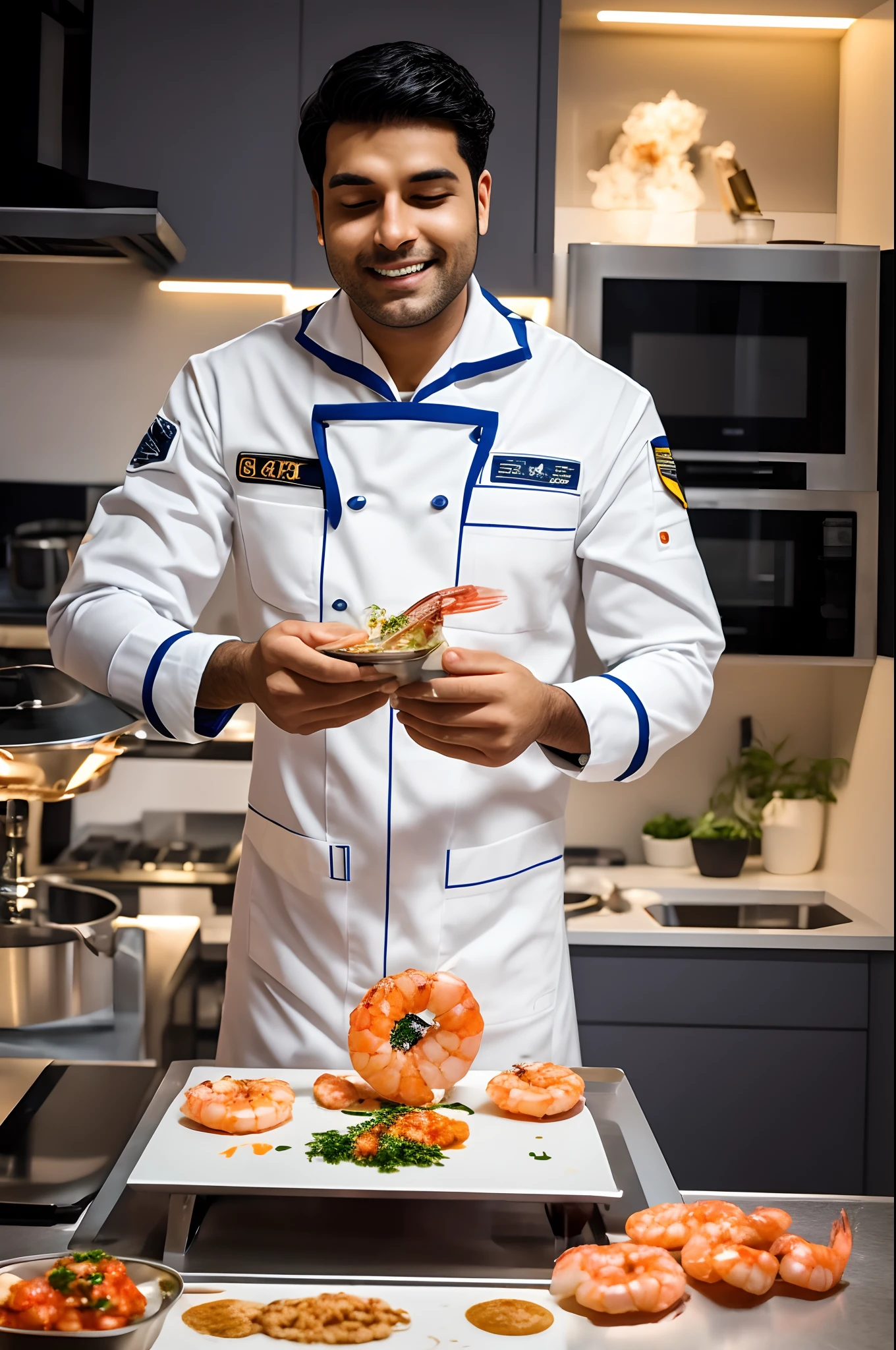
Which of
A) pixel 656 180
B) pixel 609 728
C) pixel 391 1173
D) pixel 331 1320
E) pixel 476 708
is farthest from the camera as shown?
pixel 656 180

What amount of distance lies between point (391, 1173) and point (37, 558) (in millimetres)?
1782

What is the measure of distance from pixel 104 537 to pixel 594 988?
1.22 m

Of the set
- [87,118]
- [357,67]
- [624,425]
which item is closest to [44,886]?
[624,425]

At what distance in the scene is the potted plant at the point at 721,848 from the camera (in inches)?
94.5

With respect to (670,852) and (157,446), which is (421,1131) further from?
(670,852)

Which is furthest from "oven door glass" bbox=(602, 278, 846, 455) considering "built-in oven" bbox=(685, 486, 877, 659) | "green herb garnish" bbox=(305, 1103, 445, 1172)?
"green herb garnish" bbox=(305, 1103, 445, 1172)

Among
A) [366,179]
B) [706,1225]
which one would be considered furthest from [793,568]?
[706,1225]

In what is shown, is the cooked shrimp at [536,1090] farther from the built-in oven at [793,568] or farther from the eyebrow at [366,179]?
the built-in oven at [793,568]

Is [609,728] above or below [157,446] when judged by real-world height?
below

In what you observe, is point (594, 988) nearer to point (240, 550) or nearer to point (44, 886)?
point (44, 886)

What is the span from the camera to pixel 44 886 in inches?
69.0

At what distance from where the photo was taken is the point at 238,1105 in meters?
0.90

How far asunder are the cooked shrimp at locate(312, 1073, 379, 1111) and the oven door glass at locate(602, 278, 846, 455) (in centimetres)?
153

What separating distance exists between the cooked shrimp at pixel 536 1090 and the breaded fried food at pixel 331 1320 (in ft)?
0.71
